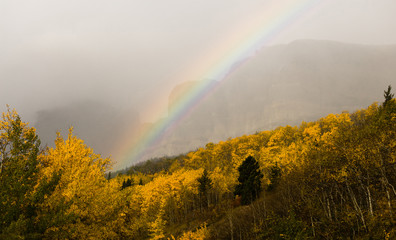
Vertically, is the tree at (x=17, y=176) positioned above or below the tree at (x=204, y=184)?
above

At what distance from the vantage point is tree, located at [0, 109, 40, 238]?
898cm

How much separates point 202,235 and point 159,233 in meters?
8.41

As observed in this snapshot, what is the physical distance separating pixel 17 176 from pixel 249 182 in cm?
3237

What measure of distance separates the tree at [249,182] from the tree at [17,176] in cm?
3090

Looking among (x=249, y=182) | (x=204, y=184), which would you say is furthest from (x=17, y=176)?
(x=204, y=184)

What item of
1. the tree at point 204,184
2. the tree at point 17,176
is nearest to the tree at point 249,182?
the tree at point 204,184

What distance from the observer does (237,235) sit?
24.7 m

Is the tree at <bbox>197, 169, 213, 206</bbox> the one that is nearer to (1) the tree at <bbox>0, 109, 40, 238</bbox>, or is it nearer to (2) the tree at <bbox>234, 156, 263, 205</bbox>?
(2) the tree at <bbox>234, 156, 263, 205</bbox>

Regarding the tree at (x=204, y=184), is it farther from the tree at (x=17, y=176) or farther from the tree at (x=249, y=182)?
the tree at (x=17, y=176)

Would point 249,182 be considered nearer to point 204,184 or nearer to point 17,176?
point 204,184

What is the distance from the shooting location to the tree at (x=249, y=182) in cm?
3538

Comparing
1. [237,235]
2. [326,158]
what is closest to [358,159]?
[326,158]

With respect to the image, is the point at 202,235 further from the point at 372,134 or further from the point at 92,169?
the point at 372,134

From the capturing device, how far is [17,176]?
31.1 ft
